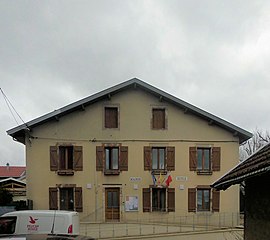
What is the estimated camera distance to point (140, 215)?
20625 millimetres

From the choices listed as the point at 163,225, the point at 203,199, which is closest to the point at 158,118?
the point at 203,199

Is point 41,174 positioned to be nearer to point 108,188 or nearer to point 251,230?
point 108,188

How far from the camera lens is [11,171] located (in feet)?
171

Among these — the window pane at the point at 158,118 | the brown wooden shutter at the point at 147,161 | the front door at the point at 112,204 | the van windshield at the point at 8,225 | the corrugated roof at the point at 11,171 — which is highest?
the window pane at the point at 158,118

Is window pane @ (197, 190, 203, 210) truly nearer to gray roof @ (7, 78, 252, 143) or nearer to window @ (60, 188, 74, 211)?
gray roof @ (7, 78, 252, 143)

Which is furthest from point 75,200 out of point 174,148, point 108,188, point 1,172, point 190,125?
point 1,172

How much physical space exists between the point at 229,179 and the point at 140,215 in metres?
13.5

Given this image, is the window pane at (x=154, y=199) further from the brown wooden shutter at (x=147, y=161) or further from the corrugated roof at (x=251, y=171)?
the corrugated roof at (x=251, y=171)

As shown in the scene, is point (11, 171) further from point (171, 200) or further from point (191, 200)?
point (191, 200)

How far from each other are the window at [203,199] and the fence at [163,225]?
1.30 feet

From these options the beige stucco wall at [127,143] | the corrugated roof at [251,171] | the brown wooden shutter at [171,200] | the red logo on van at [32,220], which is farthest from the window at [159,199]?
the corrugated roof at [251,171]

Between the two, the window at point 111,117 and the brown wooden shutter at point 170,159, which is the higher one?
the window at point 111,117

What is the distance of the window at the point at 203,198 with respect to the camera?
68.6 ft

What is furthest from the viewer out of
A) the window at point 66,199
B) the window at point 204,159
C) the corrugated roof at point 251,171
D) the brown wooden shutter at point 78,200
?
the window at point 204,159
